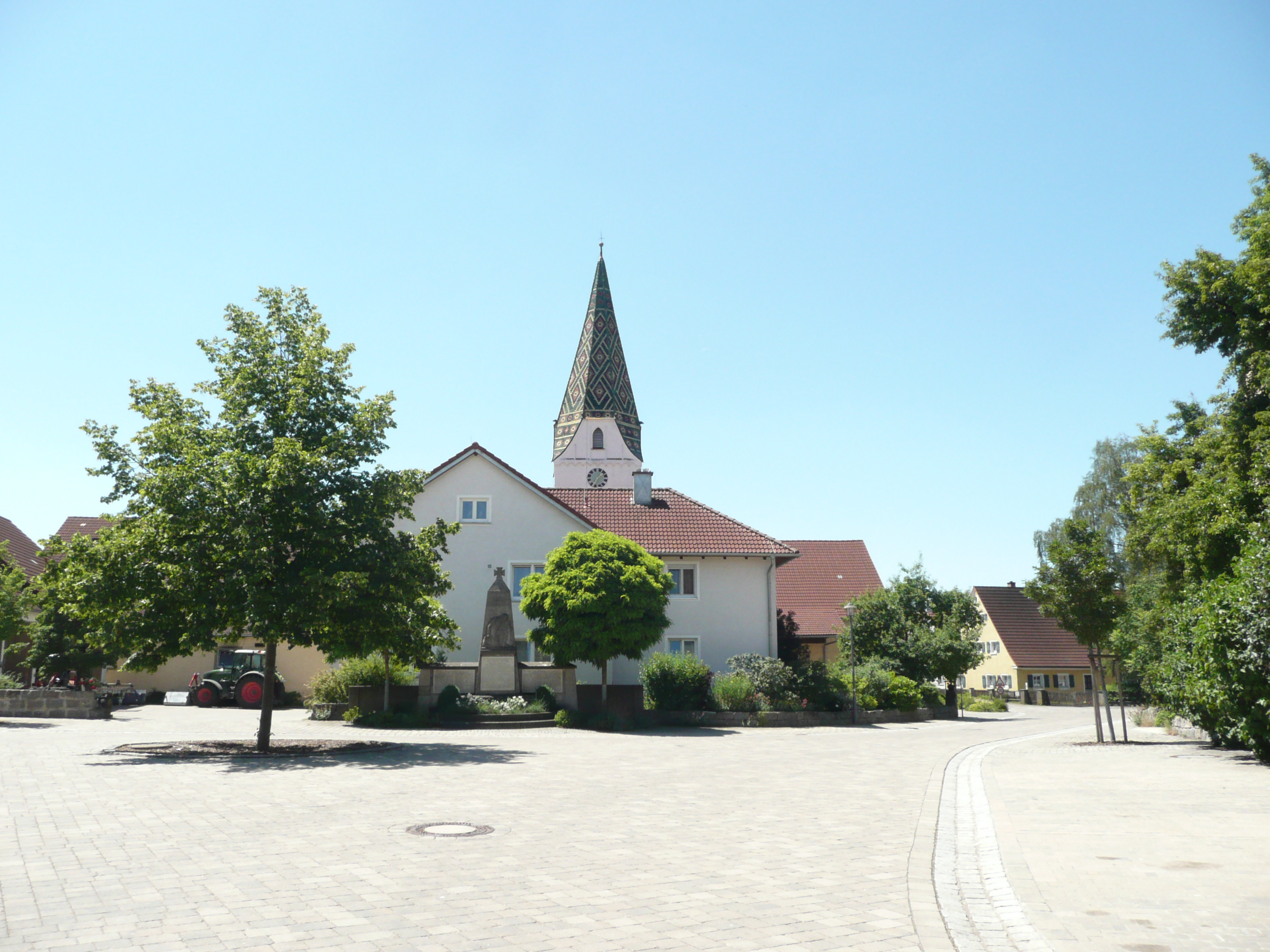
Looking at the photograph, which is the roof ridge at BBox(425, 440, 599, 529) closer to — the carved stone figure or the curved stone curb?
the carved stone figure

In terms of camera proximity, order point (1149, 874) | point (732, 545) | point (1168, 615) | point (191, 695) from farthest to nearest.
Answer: point (732, 545) < point (191, 695) < point (1168, 615) < point (1149, 874)

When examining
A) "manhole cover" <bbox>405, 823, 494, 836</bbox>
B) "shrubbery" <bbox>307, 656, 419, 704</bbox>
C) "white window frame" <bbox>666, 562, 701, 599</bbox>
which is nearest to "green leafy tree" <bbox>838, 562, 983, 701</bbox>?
"white window frame" <bbox>666, 562, 701, 599</bbox>

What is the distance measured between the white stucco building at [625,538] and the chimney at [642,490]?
0.13 ft

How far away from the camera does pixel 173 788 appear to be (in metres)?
12.2

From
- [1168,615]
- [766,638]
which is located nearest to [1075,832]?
[1168,615]

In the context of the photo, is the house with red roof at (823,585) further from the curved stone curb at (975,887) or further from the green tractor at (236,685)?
the curved stone curb at (975,887)

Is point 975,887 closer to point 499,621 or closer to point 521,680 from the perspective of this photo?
point 521,680

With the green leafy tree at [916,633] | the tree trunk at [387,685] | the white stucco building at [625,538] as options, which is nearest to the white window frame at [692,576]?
the white stucco building at [625,538]

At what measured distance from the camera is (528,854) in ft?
27.0

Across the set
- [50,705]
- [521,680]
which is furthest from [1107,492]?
[50,705]

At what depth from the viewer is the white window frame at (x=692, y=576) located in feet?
118

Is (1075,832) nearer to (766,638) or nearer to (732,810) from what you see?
(732,810)

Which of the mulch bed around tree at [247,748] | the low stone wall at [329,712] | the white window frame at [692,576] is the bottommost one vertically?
the mulch bed around tree at [247,748]

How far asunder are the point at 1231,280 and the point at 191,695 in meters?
34.2
